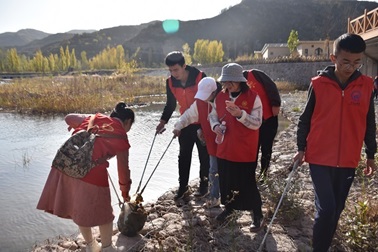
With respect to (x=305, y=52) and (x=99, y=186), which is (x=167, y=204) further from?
(x=305, y=52)

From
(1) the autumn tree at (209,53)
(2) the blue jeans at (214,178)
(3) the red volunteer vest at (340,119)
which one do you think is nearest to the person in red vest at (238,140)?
(2) the blue jeans at (214,178)

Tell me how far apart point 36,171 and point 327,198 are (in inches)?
211

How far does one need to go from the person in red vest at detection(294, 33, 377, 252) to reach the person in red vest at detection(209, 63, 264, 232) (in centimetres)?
56

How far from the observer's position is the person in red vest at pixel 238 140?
2.82 m

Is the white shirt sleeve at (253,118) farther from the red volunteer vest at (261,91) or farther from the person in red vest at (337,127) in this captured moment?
the red volunteer vest at (261,91)

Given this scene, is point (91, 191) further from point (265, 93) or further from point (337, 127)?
point (265, 93)

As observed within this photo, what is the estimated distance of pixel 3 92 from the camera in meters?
18.2

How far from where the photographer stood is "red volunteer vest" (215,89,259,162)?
284cm

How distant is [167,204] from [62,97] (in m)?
12.9

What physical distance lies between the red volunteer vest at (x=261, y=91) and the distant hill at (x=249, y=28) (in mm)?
84743

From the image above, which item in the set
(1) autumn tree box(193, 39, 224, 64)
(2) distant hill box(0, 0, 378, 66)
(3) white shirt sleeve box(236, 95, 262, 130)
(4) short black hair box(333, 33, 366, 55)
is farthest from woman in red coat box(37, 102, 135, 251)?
(2) distant hill box(0, 0, 378, 66)

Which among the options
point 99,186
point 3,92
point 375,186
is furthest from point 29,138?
point 3,92

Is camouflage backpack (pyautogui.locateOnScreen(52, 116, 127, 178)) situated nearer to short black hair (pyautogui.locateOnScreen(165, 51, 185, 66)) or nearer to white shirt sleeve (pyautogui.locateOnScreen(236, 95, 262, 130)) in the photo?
white shirt sleeve (pyautogui.locateOnScreen(236, 95, 262, 130))

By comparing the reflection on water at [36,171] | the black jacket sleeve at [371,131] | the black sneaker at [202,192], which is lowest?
the reflection on water at [36,171]
